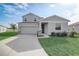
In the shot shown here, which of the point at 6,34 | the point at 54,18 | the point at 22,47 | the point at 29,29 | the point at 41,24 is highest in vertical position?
the point at 54,18

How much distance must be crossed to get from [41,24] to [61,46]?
0.98 metres

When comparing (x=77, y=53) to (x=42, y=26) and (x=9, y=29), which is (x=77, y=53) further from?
(x=9, y=29)

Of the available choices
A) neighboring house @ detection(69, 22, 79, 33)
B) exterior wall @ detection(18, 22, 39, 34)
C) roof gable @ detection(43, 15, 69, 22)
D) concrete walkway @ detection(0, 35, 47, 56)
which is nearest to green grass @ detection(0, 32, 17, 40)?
concrete walkway @ detection(0, 35, 47, 56)

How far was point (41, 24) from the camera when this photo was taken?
5.27m

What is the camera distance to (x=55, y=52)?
471cm

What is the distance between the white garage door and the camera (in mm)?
5277

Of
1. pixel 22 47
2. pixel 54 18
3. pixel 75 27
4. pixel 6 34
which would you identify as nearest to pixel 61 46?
pixel 75 27

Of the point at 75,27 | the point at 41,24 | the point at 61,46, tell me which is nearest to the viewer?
the point at 61,46

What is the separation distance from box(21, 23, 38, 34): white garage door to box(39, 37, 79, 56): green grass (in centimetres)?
39

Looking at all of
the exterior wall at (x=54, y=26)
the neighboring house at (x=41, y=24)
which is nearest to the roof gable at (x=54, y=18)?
the neighboring house at (x=41, y=24)

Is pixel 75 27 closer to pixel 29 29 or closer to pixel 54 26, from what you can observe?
pixel 54 26

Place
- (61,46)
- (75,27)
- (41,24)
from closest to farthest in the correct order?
(61,46)
(75,27)
(41,24)

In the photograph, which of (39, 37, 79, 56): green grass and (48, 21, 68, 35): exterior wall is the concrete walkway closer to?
(39, 37, 79, 56): green grass

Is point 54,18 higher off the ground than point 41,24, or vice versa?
point 54,18
